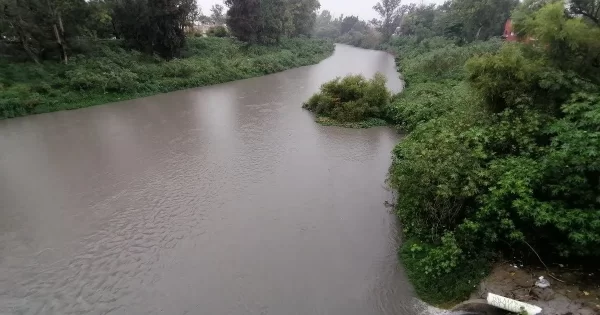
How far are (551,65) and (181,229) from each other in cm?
769

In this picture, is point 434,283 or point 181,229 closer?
point 434,283

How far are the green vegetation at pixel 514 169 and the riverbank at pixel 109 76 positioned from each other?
49.2 ft

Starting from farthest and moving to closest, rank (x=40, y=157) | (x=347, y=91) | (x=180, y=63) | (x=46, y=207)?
(x=180, y=63)
(x=347, y=91)
(x=40, y=157)
(x=46, y=207)

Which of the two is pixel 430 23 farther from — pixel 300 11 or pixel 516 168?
pixel 516 168

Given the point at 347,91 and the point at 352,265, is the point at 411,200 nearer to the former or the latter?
the point at 352,265

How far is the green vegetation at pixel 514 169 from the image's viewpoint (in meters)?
4.62

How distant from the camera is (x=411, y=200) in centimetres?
621

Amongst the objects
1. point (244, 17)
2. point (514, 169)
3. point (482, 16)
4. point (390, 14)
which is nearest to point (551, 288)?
point (514, 169)

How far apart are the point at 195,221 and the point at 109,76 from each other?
13570mm

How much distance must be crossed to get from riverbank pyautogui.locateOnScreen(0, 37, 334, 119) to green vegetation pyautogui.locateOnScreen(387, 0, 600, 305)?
1500cm

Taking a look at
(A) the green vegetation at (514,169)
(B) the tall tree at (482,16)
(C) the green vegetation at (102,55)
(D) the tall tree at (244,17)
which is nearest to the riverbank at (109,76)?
(C) the green vegetation at (102,55)

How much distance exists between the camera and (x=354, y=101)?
14367 mm

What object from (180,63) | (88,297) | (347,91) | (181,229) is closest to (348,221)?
(181,229)

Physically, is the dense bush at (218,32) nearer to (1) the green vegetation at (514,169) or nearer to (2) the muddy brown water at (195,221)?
(2) the muddy brown water at (195,221)
